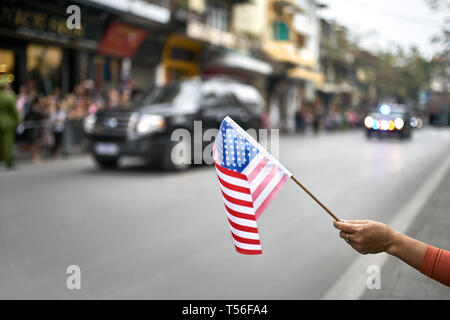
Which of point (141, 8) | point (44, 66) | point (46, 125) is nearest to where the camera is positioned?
point (46, 125)

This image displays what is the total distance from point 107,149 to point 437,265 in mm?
9890

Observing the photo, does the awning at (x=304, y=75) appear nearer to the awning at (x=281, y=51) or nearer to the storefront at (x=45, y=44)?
the awning at (x=281, y=51)

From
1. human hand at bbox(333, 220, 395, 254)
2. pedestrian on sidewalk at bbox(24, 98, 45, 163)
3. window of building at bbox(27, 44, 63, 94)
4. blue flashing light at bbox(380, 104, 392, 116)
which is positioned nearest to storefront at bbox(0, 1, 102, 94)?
window of building at bbox(27, 44, 63, 94)

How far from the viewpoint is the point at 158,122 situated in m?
11.2

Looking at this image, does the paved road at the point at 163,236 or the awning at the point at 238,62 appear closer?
the paved road at the point at 163,236

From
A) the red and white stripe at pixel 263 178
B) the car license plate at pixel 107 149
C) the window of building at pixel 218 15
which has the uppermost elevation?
the window of building at pixel 218 15

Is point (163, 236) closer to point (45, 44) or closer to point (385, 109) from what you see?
point (385, 109)

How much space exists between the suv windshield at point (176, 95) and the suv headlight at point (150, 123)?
0.70m

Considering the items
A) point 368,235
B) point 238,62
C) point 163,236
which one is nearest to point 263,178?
point 368,235

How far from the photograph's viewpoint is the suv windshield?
11.9 metres

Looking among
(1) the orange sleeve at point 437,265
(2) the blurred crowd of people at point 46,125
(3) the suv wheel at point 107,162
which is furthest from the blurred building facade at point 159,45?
(1) the orange sleeve at point 437,265

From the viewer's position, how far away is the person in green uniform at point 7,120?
10.7 m

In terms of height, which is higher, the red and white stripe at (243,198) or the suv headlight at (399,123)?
the suv headlight at (399,123)

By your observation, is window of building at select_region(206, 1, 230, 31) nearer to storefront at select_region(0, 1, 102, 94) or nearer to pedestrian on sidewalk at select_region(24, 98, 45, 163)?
storefront at select_region(0, 1, 102, 94)
